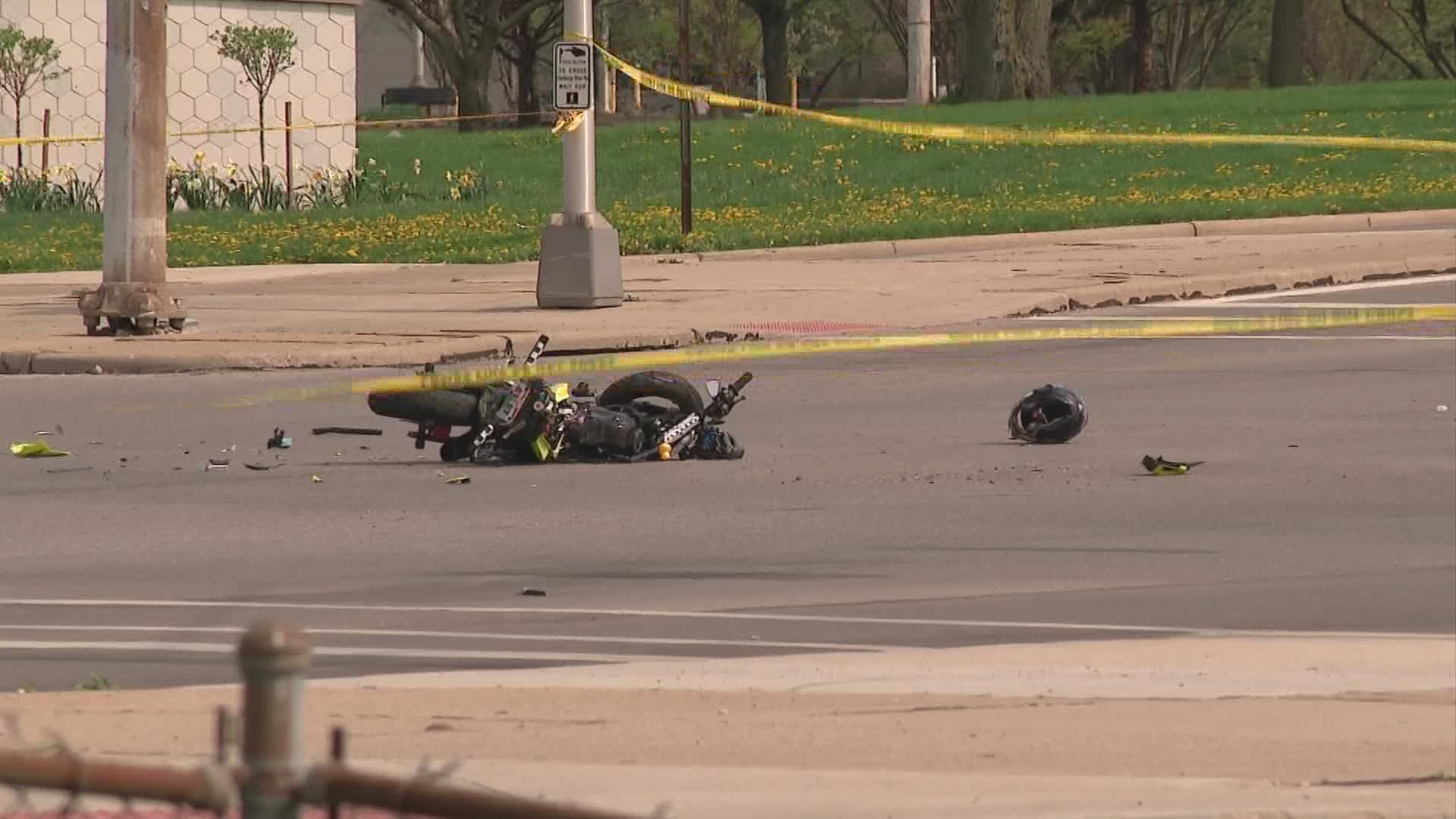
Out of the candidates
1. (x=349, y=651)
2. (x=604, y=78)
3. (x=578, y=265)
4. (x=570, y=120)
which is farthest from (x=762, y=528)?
(x=604, y=78)

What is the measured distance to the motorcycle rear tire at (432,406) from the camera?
42.4ft

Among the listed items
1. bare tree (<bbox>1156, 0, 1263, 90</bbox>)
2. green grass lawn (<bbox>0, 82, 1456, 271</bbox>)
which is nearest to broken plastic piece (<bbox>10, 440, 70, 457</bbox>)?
green grass lawn (<bbox>0, 82, 1456, 271</bbox>)

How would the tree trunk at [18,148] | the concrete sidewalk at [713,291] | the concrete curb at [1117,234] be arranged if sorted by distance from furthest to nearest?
the tree trunk at [18,148], the concrete curb at [1117,234], the concrete sidewalk at [713,291]

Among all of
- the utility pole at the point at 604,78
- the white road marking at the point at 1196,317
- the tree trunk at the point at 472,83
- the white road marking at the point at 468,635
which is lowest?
the white road marking at the point at 468,635

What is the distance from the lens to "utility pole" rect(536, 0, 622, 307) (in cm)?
1928

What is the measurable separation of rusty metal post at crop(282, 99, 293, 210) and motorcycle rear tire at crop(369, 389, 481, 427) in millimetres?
21004

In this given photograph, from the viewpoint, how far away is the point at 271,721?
3234mm

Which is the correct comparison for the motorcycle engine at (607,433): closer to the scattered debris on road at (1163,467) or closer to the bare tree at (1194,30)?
the scattered debris on road at (1163,467)

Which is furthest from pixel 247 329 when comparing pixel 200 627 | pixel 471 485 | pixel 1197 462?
pixel 200 627

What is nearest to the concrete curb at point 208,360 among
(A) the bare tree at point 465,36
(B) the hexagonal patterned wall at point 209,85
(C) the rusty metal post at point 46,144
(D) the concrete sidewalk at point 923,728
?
(D) the concrete sidewalk at point 923,728

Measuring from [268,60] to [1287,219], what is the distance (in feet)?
43.6

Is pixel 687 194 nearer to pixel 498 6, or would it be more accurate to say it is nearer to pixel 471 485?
pixel 471 485

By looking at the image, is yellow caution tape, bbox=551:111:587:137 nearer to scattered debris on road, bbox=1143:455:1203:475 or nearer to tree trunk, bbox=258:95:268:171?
scattered debris on road, bbox=1143:455:1203:475

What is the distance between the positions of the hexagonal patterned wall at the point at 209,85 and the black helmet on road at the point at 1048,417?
865 inches
